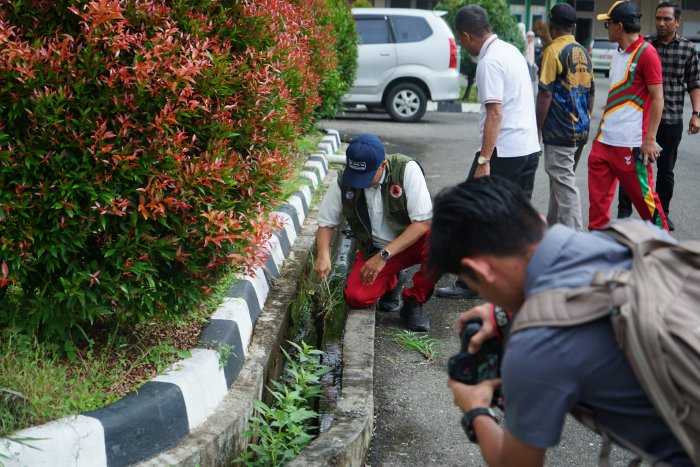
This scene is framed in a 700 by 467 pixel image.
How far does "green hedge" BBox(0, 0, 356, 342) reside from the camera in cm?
297

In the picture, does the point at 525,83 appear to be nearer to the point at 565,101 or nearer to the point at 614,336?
the point at 565,101

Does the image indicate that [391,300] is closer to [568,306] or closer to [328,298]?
[328,298]

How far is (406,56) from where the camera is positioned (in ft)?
46.4

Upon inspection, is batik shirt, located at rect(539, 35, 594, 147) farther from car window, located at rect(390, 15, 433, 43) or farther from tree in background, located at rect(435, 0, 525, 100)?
tree in background, located at rect(435, 0, 525, 100)

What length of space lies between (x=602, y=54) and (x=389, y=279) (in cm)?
2609

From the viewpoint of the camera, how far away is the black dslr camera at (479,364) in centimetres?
232

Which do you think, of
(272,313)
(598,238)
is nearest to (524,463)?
(598,238)

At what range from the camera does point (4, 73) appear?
2875 millimetres

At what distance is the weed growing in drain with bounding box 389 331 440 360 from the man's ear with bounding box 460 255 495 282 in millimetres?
2543

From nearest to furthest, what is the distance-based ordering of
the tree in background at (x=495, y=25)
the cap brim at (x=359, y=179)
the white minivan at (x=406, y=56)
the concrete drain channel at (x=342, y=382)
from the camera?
the concrete drain channel at (x=342, y=382)
the cap brim at (x=359, y=179)
the white minivan at (x=406, y=56)
the tree in background at (x=495, y=25)

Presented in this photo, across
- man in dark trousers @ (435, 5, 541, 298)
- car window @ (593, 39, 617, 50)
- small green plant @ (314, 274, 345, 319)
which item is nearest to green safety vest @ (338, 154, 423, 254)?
small green plant @ (314, 274, 345, 319)

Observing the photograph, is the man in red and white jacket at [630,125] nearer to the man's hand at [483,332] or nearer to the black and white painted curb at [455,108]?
the man's hand at [483,332]

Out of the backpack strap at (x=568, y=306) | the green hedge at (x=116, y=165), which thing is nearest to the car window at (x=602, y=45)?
the green hedge at (x=116, y=165)

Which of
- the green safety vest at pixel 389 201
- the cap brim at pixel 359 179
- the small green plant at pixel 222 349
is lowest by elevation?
the small green plant at pixel 222 349
